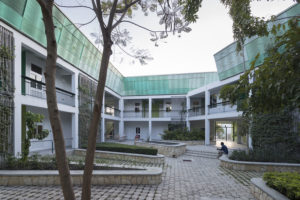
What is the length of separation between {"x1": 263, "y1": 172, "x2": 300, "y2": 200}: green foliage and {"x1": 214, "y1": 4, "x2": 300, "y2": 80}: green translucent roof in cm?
819

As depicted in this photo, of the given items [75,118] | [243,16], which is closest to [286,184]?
[243,16]

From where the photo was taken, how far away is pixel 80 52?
14094 millimetres

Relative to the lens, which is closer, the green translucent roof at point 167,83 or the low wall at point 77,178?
the low wall at point 77,178

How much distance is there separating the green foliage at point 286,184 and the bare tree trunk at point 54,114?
4773 mm

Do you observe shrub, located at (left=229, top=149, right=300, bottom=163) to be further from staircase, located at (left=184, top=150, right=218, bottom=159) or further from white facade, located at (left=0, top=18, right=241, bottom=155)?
white facade, located at (left=0, top=18, right=241, bottom=155)

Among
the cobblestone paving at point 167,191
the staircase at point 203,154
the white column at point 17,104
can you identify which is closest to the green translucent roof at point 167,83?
the staircase at point 203,154

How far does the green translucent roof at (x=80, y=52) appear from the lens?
834 centimetres

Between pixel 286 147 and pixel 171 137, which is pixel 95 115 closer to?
pixel 286 147

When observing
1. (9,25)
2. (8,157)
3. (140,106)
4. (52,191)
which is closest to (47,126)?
(8,157)

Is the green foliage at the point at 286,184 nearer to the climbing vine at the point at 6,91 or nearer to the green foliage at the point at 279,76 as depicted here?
the green foliage at the point at 279,76

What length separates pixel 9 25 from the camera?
26.2 feet

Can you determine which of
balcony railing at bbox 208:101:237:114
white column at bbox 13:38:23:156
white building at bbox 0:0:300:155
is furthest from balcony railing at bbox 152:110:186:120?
white column at bbox 13:38:23:156

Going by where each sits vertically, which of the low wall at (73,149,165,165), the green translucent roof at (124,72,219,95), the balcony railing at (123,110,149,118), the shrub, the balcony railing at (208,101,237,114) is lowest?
the low wall at (73,149,165,165)

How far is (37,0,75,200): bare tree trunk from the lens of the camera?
2461mm
